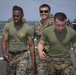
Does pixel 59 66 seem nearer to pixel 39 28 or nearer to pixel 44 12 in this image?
pixel 39 28

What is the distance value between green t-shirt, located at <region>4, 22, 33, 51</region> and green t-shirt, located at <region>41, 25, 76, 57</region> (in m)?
0.73

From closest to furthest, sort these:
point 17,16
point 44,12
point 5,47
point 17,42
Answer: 1. point 17,16
2. point 17,42
3. point 5,47
4. point 44,12

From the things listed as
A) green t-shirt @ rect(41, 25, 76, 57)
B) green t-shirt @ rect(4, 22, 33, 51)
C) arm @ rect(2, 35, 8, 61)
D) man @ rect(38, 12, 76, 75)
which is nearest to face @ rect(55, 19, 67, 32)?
man @ rect(38, 12, 76, 75)

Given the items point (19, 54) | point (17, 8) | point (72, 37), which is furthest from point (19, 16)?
point (72, 37)

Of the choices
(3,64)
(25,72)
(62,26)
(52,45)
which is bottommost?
(3,64)

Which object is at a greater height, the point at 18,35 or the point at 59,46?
the point at 18,35

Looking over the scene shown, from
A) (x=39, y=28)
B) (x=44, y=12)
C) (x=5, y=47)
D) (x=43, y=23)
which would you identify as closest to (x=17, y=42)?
(x=5, y=47)

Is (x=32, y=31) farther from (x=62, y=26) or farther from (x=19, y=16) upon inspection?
(x=62, y=26)

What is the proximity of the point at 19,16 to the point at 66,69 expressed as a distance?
1.59 m

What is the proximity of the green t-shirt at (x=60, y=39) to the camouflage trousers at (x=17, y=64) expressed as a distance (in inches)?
34.9

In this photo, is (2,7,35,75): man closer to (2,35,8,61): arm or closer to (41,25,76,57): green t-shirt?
(2,35,8,61): arm

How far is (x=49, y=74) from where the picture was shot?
22.2 feet

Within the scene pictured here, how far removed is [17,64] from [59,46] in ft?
3.99

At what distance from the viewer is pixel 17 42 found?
725 centimetres
